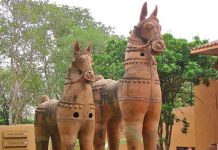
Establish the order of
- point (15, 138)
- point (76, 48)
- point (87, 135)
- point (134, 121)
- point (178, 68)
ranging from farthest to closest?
point (15, 138)
point (178, 68)
point (76, 48)
point (87, 135)
point (134, 121)

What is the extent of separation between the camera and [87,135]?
7.85 m

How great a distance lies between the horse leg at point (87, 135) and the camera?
25.7 feet

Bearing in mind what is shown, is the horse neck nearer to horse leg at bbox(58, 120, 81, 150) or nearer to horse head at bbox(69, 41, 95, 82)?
horse head at bbox(69, 41, 95, 82)

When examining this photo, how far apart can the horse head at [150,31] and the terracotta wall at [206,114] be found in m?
6.60

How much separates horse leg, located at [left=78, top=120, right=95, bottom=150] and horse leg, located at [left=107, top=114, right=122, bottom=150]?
0.97 metres

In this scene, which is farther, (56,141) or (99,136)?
(56,141)

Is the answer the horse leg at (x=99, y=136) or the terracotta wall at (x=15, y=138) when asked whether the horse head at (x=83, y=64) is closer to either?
the horse leg at (x=99, y=136)

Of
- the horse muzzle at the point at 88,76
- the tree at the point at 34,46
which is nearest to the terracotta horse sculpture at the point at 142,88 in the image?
the horse muzzle at the point at 88,76

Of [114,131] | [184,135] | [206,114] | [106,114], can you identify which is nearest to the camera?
[106,114]

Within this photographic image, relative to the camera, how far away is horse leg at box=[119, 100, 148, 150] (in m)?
7.28

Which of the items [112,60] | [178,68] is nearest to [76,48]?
[178,68]

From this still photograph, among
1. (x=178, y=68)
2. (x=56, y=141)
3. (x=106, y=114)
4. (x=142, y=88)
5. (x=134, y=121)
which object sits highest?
(x=178, y=68)

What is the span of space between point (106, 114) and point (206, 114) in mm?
6341

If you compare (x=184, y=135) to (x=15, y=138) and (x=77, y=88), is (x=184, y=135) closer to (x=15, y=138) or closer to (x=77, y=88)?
(x=15, y=138)
